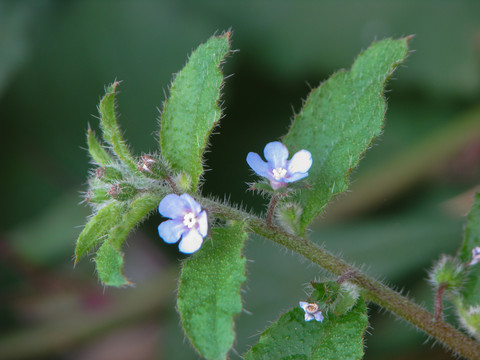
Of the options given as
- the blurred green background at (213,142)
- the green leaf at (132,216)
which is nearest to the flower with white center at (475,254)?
the green leaf at (132,216)

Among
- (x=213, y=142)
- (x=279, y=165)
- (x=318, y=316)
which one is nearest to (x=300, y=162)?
(x=279, y=165)

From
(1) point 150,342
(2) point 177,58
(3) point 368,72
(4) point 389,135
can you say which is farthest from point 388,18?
(1) point 150,342

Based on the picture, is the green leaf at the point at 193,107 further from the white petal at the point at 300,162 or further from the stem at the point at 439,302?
the stem at the point at 439,302

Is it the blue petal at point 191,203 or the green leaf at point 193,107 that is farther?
the green leaf at point 193,107

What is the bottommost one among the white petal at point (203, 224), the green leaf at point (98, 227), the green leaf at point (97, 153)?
the green leaf at point (98, 227)

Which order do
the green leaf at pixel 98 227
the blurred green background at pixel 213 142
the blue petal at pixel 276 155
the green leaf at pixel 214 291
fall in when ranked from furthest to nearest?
the blurred green background at pixel 213 142 < the blue petal at pixel 276 155 < the green leaf at pixel 98 227 < the green leaf at pixel 214 291

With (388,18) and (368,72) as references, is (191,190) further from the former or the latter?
(388,18)
